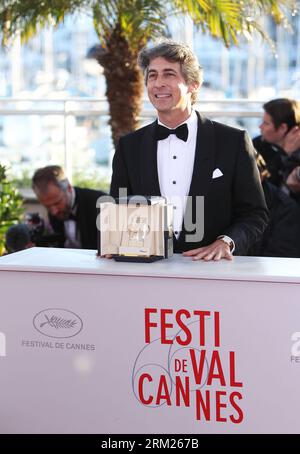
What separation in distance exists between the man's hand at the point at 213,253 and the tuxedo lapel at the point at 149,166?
374mm

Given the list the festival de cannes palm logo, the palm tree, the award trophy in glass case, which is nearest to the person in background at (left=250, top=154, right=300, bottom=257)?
the award trophy in glass case

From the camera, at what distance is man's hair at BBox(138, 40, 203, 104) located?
9.30 ft

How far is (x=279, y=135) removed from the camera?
5.04 metres

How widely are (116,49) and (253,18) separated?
4.10 ft

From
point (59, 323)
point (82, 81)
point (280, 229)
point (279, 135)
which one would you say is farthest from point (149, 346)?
point (82, 81)

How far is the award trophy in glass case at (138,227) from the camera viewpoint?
254 centimetres

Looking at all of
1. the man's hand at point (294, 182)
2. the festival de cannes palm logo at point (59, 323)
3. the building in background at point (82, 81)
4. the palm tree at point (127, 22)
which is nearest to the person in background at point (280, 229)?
the man's hand at point (294, 182)

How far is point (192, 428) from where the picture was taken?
245 centimetres

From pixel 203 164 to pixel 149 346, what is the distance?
31.2 inches

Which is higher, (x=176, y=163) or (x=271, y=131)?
(x=271, y=131)

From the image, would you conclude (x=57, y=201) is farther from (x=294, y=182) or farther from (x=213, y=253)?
(x=213, y=253)

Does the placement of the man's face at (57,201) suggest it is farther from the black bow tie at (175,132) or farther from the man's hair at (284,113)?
the black bow tie at (175,132)

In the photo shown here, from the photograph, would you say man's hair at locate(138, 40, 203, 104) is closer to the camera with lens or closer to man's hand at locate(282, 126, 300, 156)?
man's hand at locate(282, 126, 300, 156)
